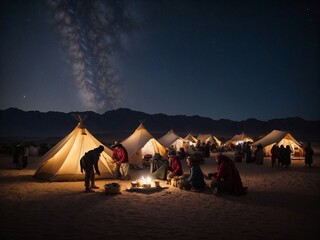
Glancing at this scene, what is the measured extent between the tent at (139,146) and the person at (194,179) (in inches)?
290

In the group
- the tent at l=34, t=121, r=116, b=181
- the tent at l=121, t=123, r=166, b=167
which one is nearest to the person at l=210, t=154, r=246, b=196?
the tent at l=34, t=121, r=116, b=181

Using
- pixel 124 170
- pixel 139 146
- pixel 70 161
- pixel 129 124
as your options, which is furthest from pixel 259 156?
pixel 129 124

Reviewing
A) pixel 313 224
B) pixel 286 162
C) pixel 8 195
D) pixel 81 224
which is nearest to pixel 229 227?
pixel 313 224

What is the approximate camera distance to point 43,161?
39.0ft

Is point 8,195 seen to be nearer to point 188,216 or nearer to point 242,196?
point 188,216

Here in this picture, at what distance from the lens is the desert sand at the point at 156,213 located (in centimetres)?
566

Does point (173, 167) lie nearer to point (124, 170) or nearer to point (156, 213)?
point (124, 170)

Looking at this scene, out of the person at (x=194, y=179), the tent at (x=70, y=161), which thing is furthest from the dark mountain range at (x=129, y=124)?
the person at (x=194, y=179)

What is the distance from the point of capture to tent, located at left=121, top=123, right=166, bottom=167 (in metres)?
17.2

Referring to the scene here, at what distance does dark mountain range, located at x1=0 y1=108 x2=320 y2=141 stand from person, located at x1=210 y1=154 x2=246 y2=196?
307ft

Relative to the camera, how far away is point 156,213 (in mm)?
7051

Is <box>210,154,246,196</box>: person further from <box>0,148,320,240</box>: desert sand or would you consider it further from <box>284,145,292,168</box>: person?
→ <box>284,145,292,168</box>: person

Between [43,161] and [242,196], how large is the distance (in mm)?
7446

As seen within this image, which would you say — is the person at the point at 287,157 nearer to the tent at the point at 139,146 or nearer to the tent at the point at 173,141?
the tent at the point at 139,146
